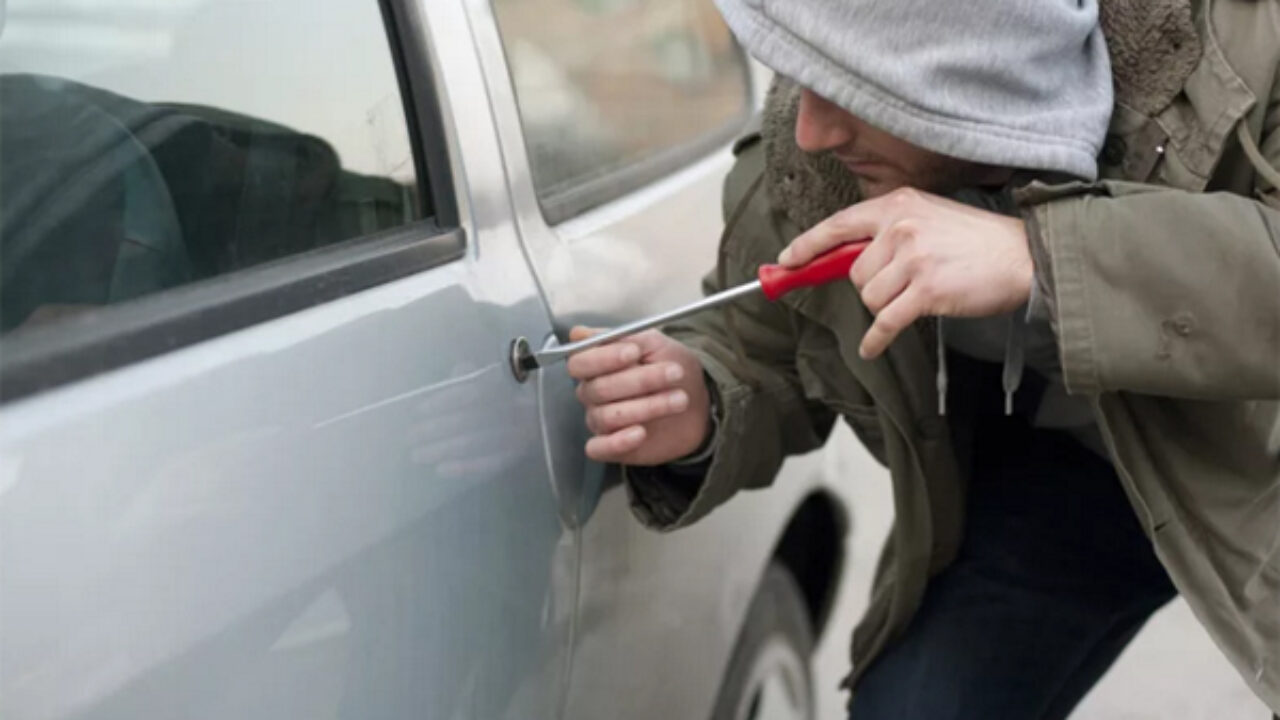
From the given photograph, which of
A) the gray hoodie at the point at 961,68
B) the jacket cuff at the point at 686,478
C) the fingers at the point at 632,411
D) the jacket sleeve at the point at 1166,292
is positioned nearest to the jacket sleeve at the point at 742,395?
the jacket cuff at the point at 686,478

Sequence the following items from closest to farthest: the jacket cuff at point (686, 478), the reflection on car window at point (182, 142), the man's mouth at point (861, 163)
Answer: the reflection on car window at point (182, 142), the man's mouth at point (861, 163), the jacket cuff at point (686, 478)

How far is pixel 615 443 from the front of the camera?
5.29 feet

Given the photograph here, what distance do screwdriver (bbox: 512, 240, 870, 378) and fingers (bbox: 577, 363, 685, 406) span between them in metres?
0.08

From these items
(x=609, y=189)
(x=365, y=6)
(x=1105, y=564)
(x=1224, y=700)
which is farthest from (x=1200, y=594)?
(x=1224, y=700)

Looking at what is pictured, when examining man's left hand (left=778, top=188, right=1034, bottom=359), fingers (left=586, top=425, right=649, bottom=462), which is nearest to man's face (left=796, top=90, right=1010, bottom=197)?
man's left hand (left=778, top=188, right=1034, bottom=359)

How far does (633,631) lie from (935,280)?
0.65 m

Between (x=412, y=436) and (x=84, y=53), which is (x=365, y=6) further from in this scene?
(x=412, y=436)

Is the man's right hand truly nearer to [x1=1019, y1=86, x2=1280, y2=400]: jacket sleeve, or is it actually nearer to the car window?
the car window

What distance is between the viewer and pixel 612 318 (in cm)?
177

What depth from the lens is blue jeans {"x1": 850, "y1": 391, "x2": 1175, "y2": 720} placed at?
73.0 inches

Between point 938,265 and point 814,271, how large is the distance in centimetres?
13

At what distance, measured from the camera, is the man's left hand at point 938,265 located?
1393 mm

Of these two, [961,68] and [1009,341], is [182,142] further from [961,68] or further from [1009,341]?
[1009,341]

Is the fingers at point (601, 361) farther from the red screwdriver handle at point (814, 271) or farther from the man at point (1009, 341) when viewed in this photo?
the red screwdriver handle at point (814, 271)
